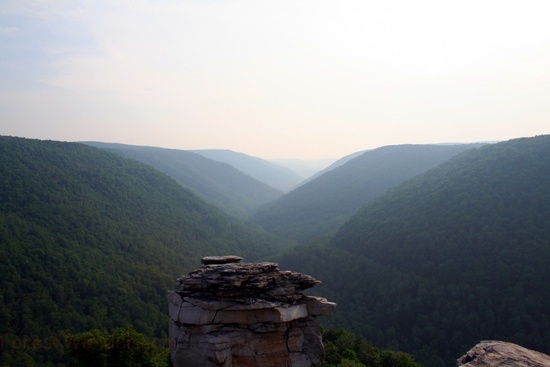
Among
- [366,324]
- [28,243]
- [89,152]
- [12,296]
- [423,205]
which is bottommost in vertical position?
[366,324]

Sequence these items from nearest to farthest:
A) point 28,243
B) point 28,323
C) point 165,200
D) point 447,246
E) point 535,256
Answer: point 28,323 → point 535,256 → point 28,243 → point 447,246 → point 165,200

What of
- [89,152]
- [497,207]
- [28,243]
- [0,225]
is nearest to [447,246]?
[497,207]

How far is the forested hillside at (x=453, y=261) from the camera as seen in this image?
209 ft

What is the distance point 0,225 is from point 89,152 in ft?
224

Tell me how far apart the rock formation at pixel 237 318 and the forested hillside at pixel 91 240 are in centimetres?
4788

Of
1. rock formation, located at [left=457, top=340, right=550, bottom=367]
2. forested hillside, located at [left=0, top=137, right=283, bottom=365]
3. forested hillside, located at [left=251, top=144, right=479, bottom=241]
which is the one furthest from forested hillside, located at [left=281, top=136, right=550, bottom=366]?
forested hillside, located at [left=251, top=144, right=479, bottom=241]

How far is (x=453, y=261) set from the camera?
253 feet

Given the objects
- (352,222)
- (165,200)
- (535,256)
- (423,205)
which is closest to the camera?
(535,256)

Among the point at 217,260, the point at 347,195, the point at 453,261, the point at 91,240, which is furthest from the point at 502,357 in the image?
the point at 347,195

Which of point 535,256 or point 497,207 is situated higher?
point 497,207

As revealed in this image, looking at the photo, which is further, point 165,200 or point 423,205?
point 165,200

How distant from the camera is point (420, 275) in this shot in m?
79.6

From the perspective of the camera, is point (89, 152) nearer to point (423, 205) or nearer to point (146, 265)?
point (146, 265)

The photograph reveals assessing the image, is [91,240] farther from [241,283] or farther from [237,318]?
[241,283]
